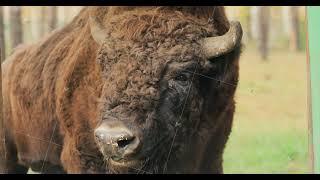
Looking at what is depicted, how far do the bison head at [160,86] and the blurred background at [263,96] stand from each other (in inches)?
25.3

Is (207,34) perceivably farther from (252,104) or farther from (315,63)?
(252,104)

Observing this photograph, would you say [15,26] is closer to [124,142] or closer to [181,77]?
[181,77]

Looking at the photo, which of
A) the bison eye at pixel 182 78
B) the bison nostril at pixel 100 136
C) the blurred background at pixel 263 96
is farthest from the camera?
the blurred background at pixel 263 96

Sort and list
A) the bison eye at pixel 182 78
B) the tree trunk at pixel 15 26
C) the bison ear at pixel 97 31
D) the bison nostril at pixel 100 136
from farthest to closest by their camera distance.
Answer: the tree trunk at pixel 15 26, the bison ear at pixel 97 31, the bison eye at pixel 182 78, the bison nostril at pixel 100 136

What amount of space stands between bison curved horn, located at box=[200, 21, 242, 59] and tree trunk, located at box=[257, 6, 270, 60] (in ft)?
15.2

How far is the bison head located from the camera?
4000 mm

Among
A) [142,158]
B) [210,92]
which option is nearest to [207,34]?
[210,92]

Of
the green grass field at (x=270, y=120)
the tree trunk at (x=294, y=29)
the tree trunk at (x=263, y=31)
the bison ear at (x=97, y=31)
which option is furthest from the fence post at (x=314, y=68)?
the tree trunk at (x=263, y=31)

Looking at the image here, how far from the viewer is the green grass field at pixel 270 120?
6.52 metres

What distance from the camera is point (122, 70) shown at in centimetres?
419

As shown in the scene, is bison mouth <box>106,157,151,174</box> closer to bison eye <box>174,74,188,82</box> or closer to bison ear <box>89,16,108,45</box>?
bison eye <box>174,74,188,82</box>

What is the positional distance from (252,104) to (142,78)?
11.1 ft

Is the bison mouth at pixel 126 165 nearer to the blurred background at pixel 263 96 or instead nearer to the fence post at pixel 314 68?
the blurred background at pixel 263 96

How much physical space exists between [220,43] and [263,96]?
337cm
